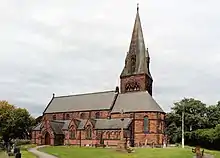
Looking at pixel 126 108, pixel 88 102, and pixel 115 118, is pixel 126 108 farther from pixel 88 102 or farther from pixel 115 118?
pixel 88 102

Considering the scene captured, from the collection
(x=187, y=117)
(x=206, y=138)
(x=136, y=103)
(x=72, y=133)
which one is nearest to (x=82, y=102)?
(x=72, y=133)

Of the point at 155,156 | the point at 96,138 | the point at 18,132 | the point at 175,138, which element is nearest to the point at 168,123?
the point at 175,138

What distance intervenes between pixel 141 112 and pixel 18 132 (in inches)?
1241

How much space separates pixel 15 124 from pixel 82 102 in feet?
54.5

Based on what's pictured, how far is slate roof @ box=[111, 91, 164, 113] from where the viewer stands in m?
65.7

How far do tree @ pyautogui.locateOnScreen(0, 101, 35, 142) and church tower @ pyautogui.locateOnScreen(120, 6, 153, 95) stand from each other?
2510 centimetres

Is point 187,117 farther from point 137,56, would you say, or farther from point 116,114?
point 116,114

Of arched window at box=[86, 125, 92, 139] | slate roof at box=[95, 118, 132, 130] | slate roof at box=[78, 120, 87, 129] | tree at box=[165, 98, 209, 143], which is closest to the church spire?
slate roof at box=[95, 118, 132, 130]

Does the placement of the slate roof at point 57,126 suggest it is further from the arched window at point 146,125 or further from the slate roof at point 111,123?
the arched window at point 146,125

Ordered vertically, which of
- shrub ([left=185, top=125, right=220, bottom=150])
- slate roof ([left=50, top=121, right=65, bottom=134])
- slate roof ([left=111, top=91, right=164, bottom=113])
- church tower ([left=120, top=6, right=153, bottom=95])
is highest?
church tower ([left=120, top=6, right=153, bottom=95])

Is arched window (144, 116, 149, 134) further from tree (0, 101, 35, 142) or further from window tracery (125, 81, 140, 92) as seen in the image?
tree (0, 101, 35, 142)

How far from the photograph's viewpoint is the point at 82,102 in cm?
7769

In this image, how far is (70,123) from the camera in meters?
71.3

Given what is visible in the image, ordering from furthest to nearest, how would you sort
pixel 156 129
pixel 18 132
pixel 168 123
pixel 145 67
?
pixel 168 123 < pixel 18 132 < pixel 145 67 < pixel 156 129
